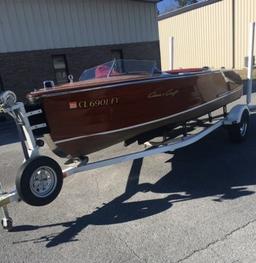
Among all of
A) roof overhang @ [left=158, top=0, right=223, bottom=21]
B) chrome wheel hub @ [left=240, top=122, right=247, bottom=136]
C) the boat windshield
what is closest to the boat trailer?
the boat windshield

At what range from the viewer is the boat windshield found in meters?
5.64

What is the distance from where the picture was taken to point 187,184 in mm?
4875

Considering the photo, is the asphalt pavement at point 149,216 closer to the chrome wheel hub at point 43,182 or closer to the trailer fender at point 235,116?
the chrome wheel hub at point 43,182

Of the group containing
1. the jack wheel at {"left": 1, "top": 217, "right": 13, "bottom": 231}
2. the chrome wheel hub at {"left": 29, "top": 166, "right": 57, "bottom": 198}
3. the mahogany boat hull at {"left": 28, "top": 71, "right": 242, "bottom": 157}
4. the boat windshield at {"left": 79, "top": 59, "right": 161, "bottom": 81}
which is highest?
the boat windshield at {"left": 79, "top": 59, "right": 161, "bottom": 81}

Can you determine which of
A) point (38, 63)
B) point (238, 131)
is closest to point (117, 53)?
point (38, 63)

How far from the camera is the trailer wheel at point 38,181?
3773 mm

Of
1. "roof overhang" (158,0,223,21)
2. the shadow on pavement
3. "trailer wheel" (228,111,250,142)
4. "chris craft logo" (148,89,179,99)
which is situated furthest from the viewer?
"roof overhang" (158,0,223,21)

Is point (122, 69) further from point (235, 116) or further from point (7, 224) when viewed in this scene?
point (7, 224)

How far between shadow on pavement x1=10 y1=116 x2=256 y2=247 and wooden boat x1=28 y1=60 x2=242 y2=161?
670mm

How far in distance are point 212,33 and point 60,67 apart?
1469 centimetres

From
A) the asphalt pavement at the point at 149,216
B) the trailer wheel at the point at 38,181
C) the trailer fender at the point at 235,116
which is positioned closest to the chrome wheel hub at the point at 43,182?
the trailer wheel at the point at 38,181

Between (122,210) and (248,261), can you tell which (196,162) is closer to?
(122,210)

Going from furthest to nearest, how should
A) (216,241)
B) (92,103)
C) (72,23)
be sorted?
(72,23) → (92,103) → (216,241)

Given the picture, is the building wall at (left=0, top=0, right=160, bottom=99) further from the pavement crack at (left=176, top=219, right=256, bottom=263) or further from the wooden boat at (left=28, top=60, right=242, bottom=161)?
the pavement crack at (left=176, top=219, right=256, bottom=263)
